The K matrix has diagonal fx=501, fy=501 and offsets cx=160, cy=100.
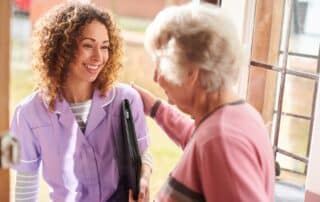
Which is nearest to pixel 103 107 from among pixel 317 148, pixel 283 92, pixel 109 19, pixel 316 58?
pixel 109 19

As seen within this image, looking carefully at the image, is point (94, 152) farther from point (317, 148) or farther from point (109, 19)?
point (317, 148)

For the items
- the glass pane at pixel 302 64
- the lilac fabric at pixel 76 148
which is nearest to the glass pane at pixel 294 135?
the glass pane at pixel 302 64

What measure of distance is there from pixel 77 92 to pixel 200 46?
0.47 metres

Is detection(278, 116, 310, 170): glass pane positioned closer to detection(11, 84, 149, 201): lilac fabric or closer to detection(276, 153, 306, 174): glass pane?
detection(276, 153, 306, 174): glass pane

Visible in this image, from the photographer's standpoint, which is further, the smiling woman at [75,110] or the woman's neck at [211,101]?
the smiling woman at [75,110]

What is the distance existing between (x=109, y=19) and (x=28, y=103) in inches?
12.7

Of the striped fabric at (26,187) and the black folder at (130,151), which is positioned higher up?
the black folder at (130,151)

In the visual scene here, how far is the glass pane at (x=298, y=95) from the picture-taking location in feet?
7.19

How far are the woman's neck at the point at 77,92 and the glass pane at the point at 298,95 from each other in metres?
1.02

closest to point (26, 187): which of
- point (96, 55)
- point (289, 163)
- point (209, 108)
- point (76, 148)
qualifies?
point (76, 148)

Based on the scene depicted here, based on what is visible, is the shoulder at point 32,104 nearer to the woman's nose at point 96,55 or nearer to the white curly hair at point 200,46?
the woman's nose at point 96,55

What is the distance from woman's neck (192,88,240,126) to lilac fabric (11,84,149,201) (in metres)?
0.32

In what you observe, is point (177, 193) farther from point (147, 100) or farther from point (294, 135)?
point (294, 135)

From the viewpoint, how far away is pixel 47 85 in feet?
4.54
